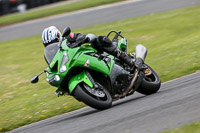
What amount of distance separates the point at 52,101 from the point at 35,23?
17.7m

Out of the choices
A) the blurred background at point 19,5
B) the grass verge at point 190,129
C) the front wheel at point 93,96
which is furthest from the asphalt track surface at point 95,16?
the grass verge at point 190,129

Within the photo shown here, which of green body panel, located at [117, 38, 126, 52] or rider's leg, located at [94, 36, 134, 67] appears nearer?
rider's leg, located at [94, 36, 134, 67]

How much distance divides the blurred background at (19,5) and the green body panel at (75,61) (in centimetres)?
2581

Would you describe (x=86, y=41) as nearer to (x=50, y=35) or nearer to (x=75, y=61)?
(x=75, y=61)

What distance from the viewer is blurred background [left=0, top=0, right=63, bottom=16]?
1273 inches

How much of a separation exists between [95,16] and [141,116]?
1854 centimetres

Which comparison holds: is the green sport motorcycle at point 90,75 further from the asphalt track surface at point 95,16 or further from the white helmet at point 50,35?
the asphalt track surface at point 95,16

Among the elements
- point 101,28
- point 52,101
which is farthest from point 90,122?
point 101,28

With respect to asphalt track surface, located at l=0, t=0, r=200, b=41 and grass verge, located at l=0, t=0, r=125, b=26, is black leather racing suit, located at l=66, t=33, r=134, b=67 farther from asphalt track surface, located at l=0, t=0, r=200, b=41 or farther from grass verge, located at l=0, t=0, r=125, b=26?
grass verge, located at l=0, t=0, r=125, b=26

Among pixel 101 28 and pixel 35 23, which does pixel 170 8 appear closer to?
pixel 101 28

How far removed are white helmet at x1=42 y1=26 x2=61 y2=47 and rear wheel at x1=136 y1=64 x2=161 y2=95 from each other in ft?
5.53

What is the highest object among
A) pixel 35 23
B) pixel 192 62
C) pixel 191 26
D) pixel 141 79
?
pixel 141 79

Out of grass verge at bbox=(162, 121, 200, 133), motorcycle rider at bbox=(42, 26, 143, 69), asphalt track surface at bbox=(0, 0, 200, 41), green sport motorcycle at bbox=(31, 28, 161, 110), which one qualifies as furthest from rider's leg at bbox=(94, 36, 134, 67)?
asphalt track surface at bbox=(0, 0, 200, 41)

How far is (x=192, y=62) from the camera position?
417 inches
